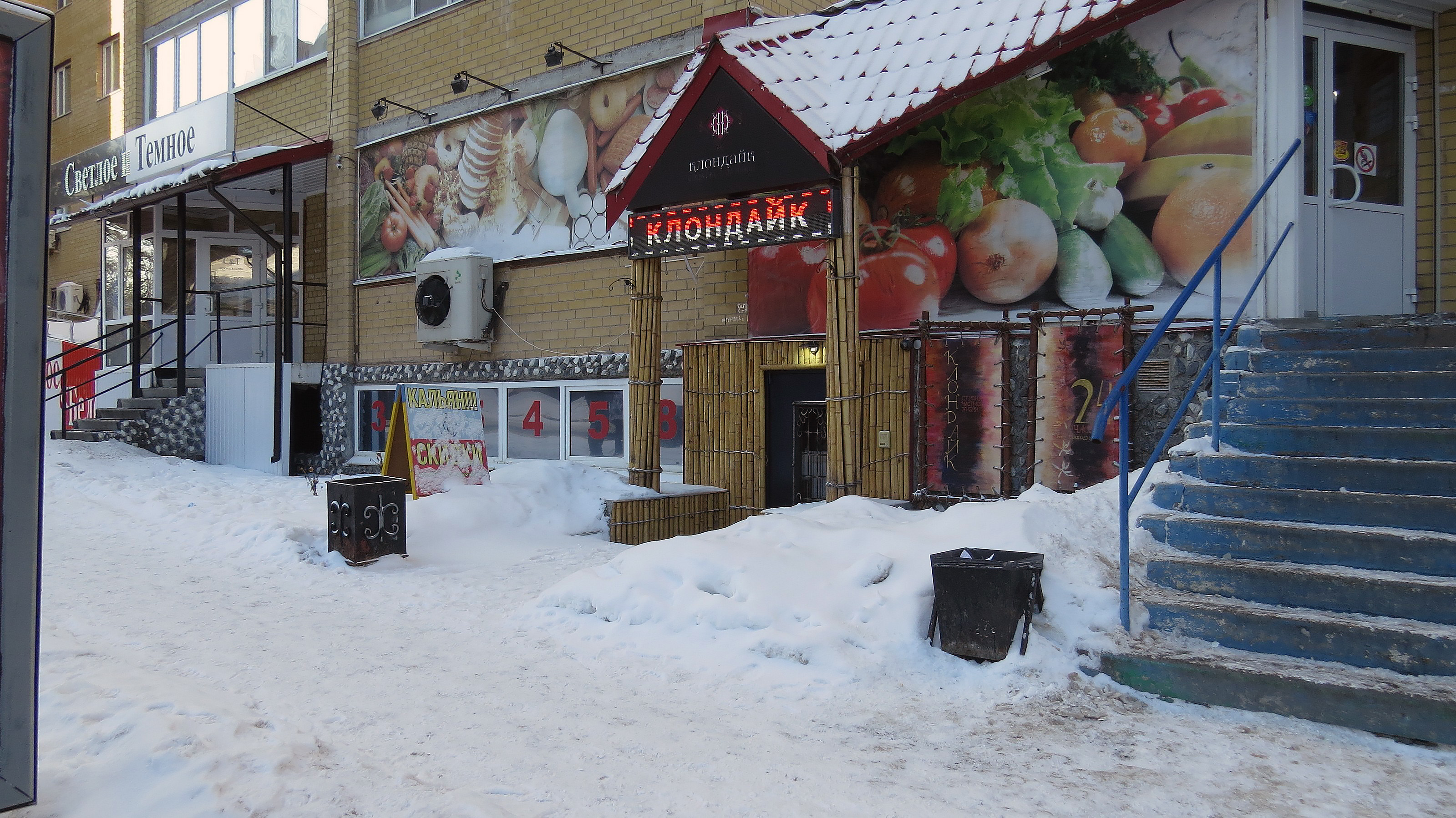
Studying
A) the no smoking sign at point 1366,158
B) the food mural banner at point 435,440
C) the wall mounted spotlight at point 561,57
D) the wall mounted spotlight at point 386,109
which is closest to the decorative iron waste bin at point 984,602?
the no smoking sign at point 1366,158

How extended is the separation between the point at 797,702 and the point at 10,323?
3.35 metres

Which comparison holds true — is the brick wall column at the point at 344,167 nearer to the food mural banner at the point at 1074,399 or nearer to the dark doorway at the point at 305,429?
the dark doorway at the point at 305,429

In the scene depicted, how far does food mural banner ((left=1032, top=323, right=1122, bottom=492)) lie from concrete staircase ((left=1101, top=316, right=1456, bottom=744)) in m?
1.67

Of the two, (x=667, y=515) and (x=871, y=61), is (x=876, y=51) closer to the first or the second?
(x=871, y=61)

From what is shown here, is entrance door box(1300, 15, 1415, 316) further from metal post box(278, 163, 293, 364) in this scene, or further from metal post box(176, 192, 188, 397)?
metal post box(176, 192, 188, 397)

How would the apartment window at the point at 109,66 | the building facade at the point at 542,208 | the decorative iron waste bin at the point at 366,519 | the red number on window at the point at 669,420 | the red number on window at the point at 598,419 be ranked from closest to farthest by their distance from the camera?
1. the decorative iron waste bin at the point at 366,519
2. the building facade at the point at 542,208
3. the red number on window at the point at 669,420
4. the red number on window at the point at 598,419
5. the apartment window at the point at 109,66

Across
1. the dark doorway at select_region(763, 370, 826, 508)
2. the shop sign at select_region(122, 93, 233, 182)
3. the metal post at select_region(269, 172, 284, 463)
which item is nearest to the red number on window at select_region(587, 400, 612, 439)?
the dark doorway at select_region(763, 370, 826, 508)

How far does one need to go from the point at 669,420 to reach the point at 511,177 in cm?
438

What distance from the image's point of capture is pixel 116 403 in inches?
618

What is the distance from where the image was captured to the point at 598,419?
1166 cm

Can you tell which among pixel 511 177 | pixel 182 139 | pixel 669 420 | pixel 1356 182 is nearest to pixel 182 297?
pixel 182 139

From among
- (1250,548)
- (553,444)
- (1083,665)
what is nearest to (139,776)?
(1083,665)

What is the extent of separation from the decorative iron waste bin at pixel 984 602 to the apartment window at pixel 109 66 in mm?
22228

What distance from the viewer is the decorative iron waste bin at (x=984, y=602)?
4.48m
